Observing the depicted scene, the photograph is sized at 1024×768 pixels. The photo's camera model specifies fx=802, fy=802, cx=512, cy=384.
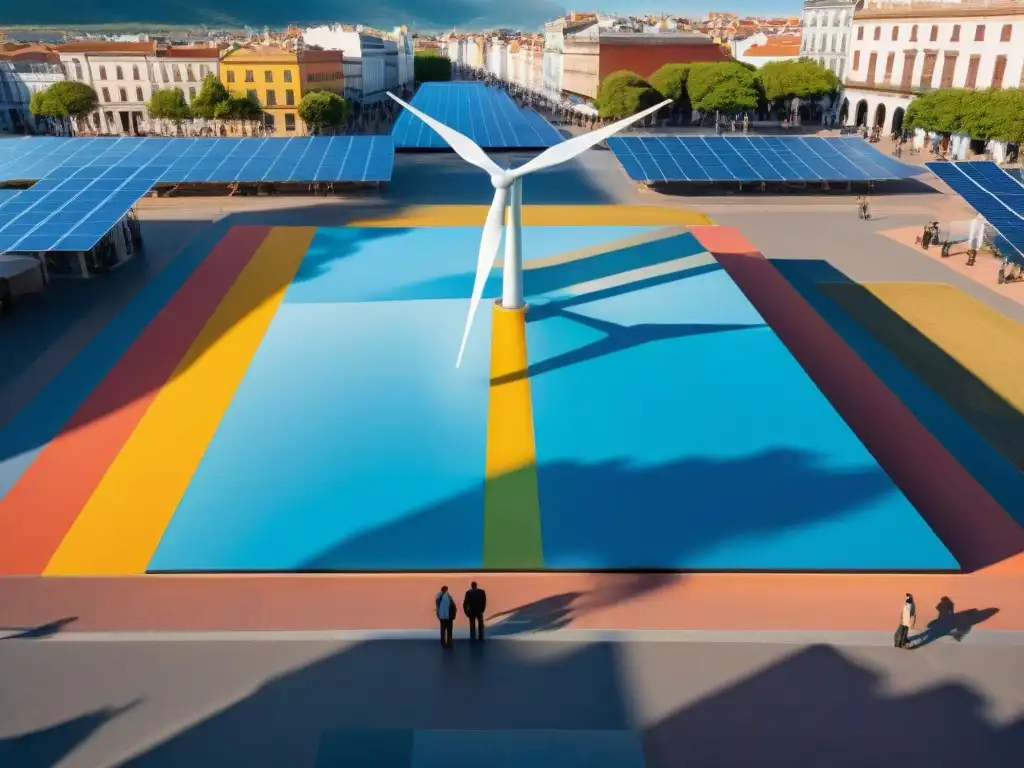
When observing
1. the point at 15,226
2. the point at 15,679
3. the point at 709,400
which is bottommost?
the point at 15,679

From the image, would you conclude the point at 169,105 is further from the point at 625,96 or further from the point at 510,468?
the point at 510,468

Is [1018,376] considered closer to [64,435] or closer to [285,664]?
[285,664]

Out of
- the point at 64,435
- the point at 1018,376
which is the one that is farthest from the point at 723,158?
the point at 64,435

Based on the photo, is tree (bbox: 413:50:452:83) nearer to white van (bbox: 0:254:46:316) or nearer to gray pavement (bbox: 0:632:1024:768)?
white van (bbox: 0:254:46:316)

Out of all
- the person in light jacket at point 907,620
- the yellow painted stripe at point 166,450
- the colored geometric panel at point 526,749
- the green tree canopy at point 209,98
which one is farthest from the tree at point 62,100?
the person in light jacket at point 907,620

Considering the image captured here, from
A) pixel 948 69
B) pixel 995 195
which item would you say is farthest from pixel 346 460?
pixel 948 69

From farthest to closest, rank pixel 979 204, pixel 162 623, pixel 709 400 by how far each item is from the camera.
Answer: pixel 979 204, pixel 709 400, pixel 162 623
